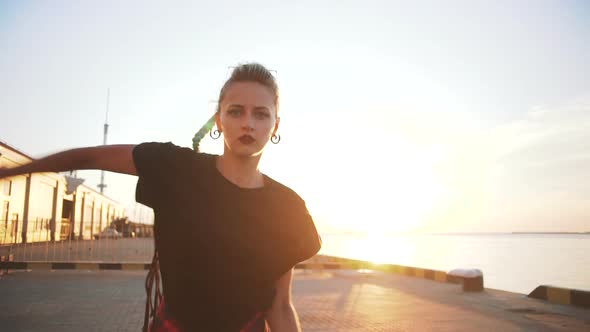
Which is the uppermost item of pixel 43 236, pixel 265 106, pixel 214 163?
pixel 265 106

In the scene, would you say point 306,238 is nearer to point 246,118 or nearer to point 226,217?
point 226,217

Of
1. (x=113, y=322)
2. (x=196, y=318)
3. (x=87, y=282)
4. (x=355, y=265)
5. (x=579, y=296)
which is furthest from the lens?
(x=355, y=265)

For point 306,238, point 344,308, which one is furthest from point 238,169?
point 344,308

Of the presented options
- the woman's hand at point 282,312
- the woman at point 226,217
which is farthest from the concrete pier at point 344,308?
the woman at point 226,217

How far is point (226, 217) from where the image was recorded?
1848mm

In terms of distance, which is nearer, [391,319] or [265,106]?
[265,106]

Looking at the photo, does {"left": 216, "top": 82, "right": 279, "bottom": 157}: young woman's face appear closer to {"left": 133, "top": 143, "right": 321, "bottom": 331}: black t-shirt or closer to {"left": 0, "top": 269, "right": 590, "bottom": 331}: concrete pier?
{"left": 133, "top": 143, "right": 321, "bottom": 331}: black t-shirt

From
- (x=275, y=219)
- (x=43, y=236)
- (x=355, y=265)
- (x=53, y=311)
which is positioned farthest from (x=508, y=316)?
(x=43, y=236)

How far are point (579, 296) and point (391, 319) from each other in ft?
12.3

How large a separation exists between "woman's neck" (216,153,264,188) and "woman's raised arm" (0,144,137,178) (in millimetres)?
389

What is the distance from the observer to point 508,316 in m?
6.96

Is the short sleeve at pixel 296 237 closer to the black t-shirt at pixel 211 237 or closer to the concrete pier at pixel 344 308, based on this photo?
the black t-shirt at pixel 211 237

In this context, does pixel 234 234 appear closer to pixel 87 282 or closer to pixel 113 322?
pixel 113 322

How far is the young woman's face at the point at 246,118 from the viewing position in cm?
196
